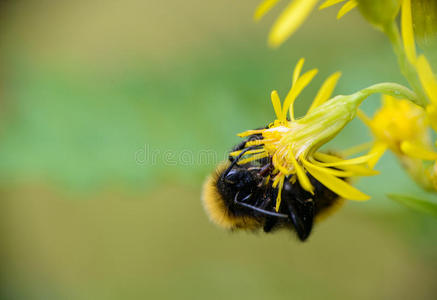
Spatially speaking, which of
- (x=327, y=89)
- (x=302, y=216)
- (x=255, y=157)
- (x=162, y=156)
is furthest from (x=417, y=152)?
(x=162, y=156)

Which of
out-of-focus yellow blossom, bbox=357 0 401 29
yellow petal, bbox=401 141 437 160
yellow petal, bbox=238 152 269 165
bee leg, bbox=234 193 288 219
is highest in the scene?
out-of-focus yellow blossom, bbox=357 0 401 29

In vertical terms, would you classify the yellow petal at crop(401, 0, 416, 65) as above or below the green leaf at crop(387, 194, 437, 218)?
above

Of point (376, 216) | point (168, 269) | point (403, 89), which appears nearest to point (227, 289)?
point (168, 269)

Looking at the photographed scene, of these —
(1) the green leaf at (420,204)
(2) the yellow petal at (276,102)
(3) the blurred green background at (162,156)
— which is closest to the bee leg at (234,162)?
(2) the yellow petal at (276,102)

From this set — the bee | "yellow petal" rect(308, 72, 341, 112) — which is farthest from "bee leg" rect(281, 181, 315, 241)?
"yellow petal" rect(308, 72, 341, 112)

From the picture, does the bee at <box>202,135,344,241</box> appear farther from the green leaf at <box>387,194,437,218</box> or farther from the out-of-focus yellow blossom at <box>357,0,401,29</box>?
the out-of-focus yellow blossom at <box>357,0,401,29</box>
